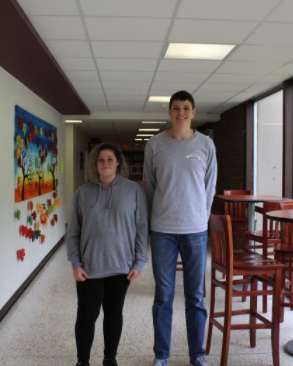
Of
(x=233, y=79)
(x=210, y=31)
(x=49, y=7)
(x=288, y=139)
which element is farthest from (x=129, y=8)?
(x=288, y=139)

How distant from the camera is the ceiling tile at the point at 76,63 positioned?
3.52 metres

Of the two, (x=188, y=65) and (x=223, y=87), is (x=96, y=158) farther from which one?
(x=223, y=87)

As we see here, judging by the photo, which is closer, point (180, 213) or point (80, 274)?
point (80, 274)

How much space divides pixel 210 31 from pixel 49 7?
4.16 feet

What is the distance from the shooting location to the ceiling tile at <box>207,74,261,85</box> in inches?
165

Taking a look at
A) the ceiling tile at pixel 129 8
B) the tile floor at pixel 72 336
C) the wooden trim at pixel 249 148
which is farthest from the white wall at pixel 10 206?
the wooden trim at pixel 249 148

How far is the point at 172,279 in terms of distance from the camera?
6.88 ft

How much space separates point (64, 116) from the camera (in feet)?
22.1

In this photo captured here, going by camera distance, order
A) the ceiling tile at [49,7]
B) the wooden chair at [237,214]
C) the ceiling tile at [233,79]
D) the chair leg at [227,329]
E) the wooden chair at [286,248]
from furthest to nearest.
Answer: the wooden chair at [237,214] → the ceiling tile at [233,79] → the wooden chair at [286,248] → the ceiling tile at [49,7] → the chair leg at [227,329]

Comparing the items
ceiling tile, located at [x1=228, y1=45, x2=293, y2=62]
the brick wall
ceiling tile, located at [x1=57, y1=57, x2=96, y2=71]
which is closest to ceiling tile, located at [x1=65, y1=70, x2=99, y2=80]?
ceiling tile, located at [x1=57, y1=57, x2=96, y2=71]

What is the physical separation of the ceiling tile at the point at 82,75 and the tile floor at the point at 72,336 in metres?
2.47

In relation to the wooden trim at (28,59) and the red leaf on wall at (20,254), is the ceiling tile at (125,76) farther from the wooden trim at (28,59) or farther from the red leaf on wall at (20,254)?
the red leaf on wall at (20,254)

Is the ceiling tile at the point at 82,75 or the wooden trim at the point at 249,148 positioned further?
the wooden trim at the point at 249,148

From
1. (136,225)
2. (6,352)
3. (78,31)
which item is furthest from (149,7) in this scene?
(6,352)
